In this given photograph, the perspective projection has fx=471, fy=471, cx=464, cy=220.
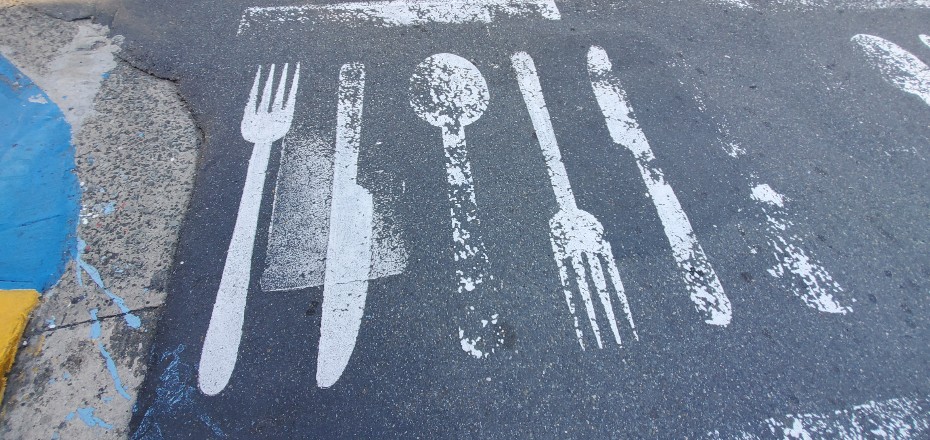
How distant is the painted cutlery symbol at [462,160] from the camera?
2660mm

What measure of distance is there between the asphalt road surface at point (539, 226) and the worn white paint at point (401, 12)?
3cm

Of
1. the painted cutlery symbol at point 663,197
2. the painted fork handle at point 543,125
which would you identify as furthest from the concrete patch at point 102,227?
the painted cutlery symbol at point 663,197

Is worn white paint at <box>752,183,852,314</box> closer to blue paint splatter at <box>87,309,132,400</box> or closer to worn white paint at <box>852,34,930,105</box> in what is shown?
worn white paint at <box>852,34,930,105</box>

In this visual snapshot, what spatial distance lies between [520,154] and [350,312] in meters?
1.64

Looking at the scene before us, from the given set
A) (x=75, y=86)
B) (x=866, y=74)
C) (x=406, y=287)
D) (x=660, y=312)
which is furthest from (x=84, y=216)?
(x=866, y=74)

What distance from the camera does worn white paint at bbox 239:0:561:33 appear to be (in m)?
4.31

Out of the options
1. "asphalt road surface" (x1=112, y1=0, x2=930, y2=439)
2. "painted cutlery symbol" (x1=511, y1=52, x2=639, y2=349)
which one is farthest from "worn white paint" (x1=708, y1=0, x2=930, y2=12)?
"painted cutlery symbol" (x1=511, y1=52, x2=639, y2=349)

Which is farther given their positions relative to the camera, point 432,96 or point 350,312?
point 432,96

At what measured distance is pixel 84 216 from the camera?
3004 millimetres

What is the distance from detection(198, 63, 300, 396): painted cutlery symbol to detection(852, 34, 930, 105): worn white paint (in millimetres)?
5182

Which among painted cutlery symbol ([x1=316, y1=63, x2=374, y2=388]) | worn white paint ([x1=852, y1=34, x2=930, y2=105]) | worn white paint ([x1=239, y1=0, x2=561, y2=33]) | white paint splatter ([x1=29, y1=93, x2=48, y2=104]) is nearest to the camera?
painted cutlery symbol ([x1=316, y1=63, x2=374, y2=388])

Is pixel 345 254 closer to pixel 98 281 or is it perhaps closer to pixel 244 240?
pixel 244 240

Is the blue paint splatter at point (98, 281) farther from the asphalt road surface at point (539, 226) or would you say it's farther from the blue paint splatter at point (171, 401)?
the blue paint splatter at point (171, 401)

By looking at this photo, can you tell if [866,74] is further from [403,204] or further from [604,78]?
[403,204]
